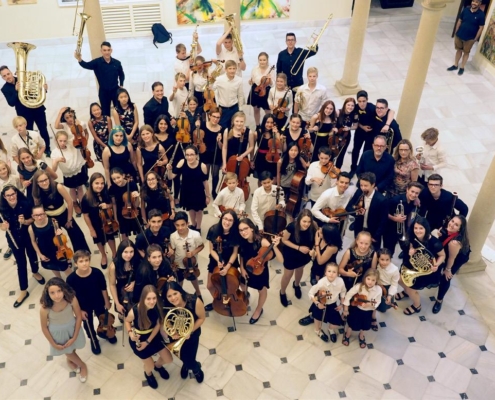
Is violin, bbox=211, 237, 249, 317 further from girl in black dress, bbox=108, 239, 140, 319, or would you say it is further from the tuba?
the tuba

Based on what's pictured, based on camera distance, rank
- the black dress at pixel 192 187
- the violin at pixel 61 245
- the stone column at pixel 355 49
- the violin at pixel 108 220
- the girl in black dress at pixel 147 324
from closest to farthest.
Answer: the girl in black dress at pixel 147 324 < the violin at pixel 61 245 < the violin at pixel 108 220 < the black dress at pixel 192 187 < the stone column at pixel 355 49

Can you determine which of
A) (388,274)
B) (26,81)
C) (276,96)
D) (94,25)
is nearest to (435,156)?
(388,274)

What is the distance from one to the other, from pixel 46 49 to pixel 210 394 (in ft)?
30.6

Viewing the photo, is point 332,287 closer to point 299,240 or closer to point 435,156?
point 299,240

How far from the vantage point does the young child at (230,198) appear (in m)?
6.29

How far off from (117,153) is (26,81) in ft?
7.28

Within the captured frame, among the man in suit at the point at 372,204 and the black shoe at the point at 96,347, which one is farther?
the man in suit at the point at 372,204

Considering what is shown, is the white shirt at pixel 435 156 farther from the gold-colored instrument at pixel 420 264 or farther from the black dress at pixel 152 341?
the black dress at pixel 152 341

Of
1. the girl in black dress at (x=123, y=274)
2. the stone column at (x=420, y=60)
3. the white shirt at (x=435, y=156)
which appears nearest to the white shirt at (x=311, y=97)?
the stone column at (x=420, y=60)

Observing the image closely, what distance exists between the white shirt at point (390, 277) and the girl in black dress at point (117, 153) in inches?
127

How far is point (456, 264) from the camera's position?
6273 mm

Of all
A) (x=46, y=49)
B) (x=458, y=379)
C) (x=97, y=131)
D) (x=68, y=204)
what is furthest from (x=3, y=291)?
(x=46, y=49)

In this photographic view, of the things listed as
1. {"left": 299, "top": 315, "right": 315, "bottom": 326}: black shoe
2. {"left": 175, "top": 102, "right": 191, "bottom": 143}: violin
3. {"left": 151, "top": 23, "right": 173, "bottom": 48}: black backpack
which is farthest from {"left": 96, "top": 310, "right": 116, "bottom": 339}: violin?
{"left": 151, "top": 23, "right": 173, "bottom": 48}: black backpack

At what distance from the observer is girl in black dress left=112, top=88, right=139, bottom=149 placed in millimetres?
7449
